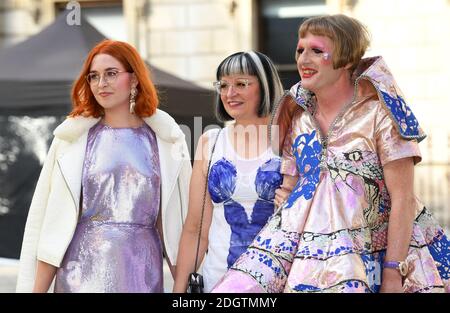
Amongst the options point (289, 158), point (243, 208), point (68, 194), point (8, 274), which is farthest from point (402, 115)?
point (8, 274)

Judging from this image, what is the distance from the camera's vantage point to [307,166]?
3176 millimetres

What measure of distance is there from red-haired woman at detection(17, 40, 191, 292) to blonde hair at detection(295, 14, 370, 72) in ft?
3.65

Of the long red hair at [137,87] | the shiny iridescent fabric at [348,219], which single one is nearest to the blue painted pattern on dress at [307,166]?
the shiny iridescent fabric at [348,219]

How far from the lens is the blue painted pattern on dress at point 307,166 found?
10.2 ft

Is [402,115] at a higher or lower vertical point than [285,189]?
higher

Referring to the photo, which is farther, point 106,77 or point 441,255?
point 106,77

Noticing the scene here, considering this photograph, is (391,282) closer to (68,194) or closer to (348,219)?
(348,219)

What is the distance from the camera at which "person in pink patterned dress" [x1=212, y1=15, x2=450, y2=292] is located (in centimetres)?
299

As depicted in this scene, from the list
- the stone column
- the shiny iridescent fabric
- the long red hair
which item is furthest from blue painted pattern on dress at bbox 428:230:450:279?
the stone column

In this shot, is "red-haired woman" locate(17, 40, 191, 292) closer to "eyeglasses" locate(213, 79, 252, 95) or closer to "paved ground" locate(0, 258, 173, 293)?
"eyeglasses" locate(213, 79, 252, 95)

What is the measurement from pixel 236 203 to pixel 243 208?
41 millimetres

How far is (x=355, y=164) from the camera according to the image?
120 inches

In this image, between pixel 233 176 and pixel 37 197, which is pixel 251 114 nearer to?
pixel 233 176

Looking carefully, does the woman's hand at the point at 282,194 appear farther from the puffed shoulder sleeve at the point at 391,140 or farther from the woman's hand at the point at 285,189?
the puffed shoulder sleeve at the point at 391,140
